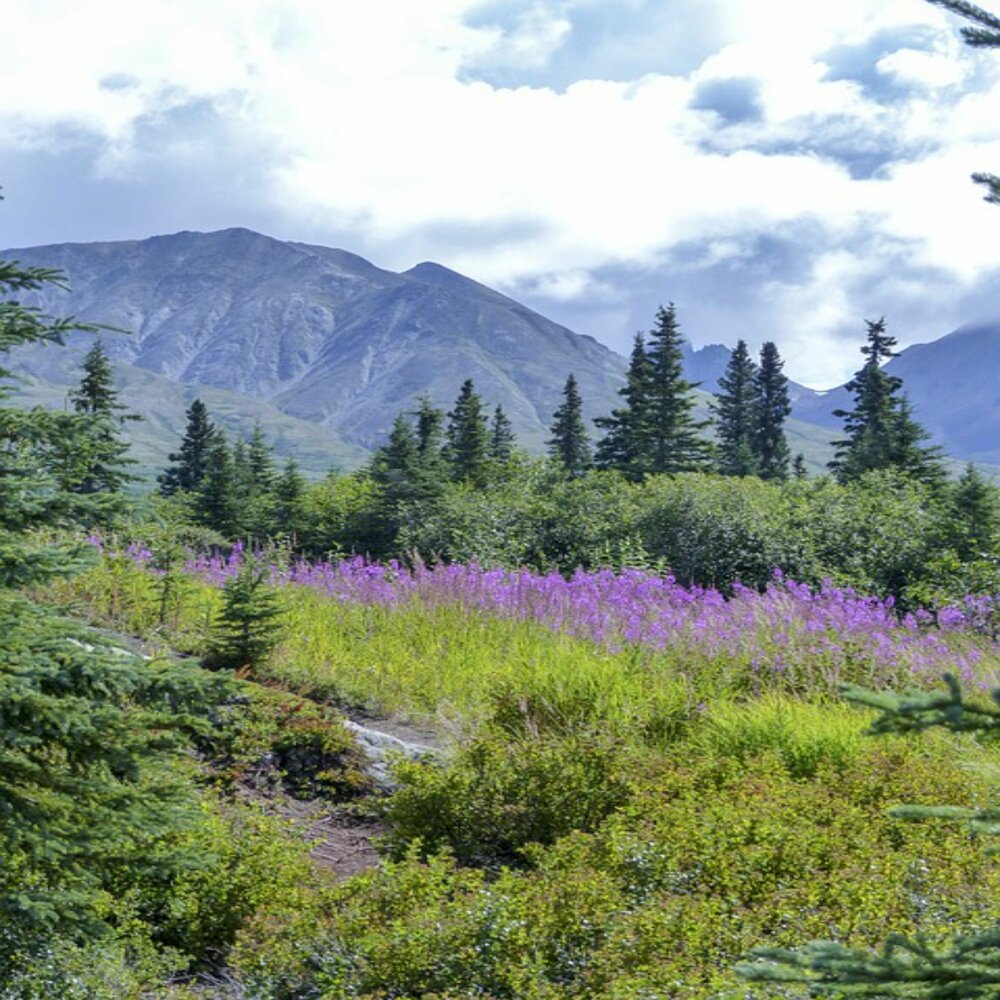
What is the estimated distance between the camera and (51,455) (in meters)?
3.88

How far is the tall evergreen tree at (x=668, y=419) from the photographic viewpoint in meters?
41.0

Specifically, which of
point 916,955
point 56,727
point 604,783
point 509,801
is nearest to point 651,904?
point 604,783

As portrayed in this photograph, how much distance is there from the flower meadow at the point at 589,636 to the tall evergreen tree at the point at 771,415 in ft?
134

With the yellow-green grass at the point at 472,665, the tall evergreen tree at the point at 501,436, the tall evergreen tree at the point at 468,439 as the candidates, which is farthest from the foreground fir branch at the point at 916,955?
the tall evergreen tree at the point at 501,436

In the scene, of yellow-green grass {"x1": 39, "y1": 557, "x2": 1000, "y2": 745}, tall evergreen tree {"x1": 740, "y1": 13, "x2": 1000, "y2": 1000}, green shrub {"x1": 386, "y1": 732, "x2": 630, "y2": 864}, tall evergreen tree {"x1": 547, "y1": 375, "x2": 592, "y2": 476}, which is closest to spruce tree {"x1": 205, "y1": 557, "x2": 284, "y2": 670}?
yellow-green grass {"x1": 39, "y1": 557, "x2": 1000, "y2": 745}

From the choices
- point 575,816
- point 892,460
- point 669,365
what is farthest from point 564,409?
point 575,816

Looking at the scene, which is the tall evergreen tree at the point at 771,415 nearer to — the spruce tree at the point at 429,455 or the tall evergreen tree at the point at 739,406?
the tall evergreen tree at the point at 739,406

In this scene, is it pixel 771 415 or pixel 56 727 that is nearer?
pixel 56 727

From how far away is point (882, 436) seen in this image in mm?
33406

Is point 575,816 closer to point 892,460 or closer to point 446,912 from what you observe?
point 446,912

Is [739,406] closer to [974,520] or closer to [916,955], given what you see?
[974,520]

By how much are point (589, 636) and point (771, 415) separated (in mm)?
44466

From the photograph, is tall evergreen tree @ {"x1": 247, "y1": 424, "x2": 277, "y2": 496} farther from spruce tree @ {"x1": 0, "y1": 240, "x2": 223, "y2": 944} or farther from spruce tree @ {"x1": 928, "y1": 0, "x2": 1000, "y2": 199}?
spruce tree @ {"x1": 928, "y1": 0, "x2": 1000, "y2": 199}

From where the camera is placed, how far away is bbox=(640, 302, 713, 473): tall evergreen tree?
134ft
